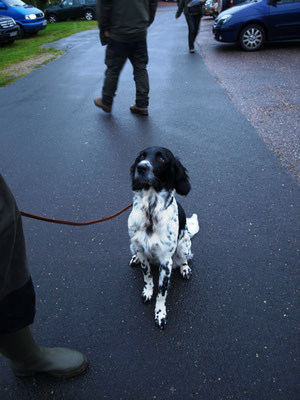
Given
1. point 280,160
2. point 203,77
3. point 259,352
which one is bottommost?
point 259,352

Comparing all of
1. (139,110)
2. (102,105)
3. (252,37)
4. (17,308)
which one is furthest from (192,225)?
(252,37)

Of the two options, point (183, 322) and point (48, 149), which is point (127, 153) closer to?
point (48, 149)

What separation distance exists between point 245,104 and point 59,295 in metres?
5.35

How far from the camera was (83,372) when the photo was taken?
213 cm

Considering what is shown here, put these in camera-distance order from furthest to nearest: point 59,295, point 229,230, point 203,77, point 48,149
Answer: point 203,77
point 48,149
point 229,230
point 59,295

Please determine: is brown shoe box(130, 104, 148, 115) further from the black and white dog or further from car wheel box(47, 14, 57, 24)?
car wheel box(47, 14, 57, 24)

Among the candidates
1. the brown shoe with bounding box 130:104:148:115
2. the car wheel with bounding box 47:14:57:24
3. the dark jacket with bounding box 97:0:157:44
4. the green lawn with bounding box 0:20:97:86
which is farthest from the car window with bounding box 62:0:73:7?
the brown shoe with bounding box 130:104:148:115

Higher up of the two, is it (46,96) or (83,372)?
(46,96)

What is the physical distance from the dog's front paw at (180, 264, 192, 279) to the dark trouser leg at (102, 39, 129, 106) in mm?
4101

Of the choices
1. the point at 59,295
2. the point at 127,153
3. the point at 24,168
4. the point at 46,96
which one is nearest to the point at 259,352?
the point at 59,295

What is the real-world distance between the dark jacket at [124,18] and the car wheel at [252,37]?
590cm

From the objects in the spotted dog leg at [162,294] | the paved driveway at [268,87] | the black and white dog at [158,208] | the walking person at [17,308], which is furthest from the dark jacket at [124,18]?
the walking person at [17,308]

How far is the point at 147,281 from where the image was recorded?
270 cm

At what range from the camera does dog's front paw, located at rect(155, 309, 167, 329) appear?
2.43m
